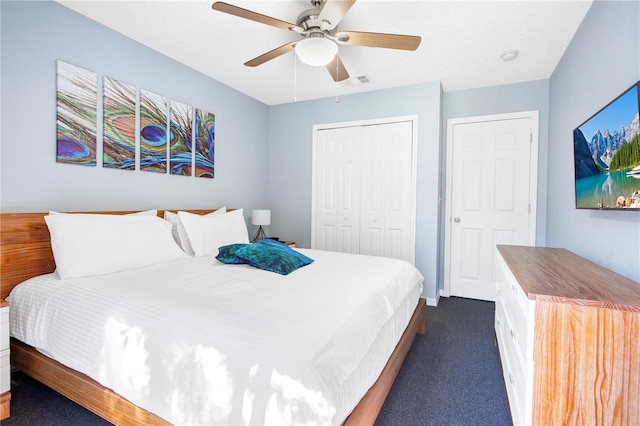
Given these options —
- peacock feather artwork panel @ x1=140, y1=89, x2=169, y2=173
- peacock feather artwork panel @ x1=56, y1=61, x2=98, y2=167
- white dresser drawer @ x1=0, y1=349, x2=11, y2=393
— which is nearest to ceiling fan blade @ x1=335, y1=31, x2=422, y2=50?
peacock feather artwork panel @ x1=140, y1=89, x2=169, y2=173

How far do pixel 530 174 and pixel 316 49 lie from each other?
281 centimetres

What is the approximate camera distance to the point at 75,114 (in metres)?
2.25

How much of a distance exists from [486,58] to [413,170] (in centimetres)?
128

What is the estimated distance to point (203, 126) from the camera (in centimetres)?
332

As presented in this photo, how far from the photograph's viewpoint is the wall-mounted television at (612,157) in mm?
1349

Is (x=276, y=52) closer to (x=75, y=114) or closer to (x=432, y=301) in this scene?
(x=75, y=114)

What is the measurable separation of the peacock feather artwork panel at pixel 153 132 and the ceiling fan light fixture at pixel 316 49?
1568 millimetres

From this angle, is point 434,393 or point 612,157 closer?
point 612,157

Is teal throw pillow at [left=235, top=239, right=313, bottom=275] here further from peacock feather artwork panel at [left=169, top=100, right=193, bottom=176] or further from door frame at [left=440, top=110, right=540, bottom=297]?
door frame at [left=440, top=110, right=540, bottom=297]

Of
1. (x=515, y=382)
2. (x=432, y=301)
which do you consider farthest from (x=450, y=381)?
(x=432, y=301)

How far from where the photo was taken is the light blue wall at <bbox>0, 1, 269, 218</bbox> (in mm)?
1957

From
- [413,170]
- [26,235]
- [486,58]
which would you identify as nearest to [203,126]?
[26,235]

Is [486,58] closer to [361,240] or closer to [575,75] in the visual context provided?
[575,75]

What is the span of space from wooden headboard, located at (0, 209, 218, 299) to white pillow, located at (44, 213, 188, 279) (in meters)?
0.20
